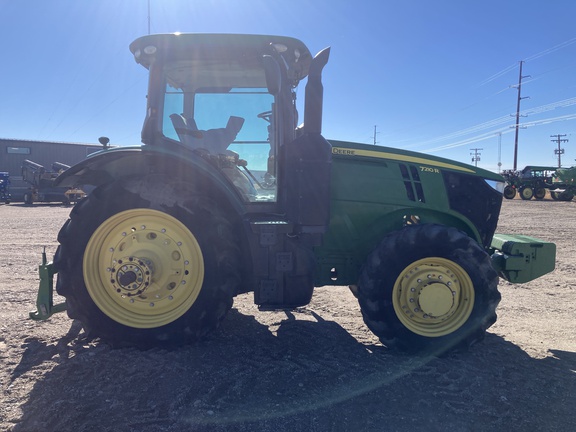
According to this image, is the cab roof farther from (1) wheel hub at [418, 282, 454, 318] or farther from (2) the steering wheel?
(1) wheel hub at [418, 282, 454, 318]

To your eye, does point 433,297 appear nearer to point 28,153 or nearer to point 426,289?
point 426,289

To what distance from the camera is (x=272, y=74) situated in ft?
9.57

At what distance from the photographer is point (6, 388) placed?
256 cm

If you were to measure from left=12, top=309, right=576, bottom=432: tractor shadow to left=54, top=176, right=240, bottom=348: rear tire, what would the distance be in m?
0.26

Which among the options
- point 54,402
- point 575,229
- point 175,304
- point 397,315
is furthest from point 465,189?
point 575,229

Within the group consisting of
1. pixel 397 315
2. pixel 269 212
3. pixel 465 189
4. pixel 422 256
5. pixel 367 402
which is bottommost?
pixel 367 402

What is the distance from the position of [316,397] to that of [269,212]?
1484 millimetres

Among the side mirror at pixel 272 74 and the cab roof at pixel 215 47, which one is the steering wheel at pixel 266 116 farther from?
the side mirror at pixel 272 74

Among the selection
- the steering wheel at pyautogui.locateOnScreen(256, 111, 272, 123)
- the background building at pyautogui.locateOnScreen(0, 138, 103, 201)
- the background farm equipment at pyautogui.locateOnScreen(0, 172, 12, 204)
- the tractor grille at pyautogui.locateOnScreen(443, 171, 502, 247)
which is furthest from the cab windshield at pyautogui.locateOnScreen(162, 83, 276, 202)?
the background building at pyautogui.locateOnScreen(0, 138, 103, 201)

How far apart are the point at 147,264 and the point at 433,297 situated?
7.05 ft

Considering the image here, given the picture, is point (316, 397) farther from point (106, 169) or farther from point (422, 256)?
point (106, 169)

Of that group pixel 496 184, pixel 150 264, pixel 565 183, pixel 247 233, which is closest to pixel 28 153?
pixel 150 264

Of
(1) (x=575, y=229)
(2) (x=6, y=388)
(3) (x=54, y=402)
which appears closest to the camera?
(3) (x=54, y=402)

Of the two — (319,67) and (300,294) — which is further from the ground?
(319,67)
